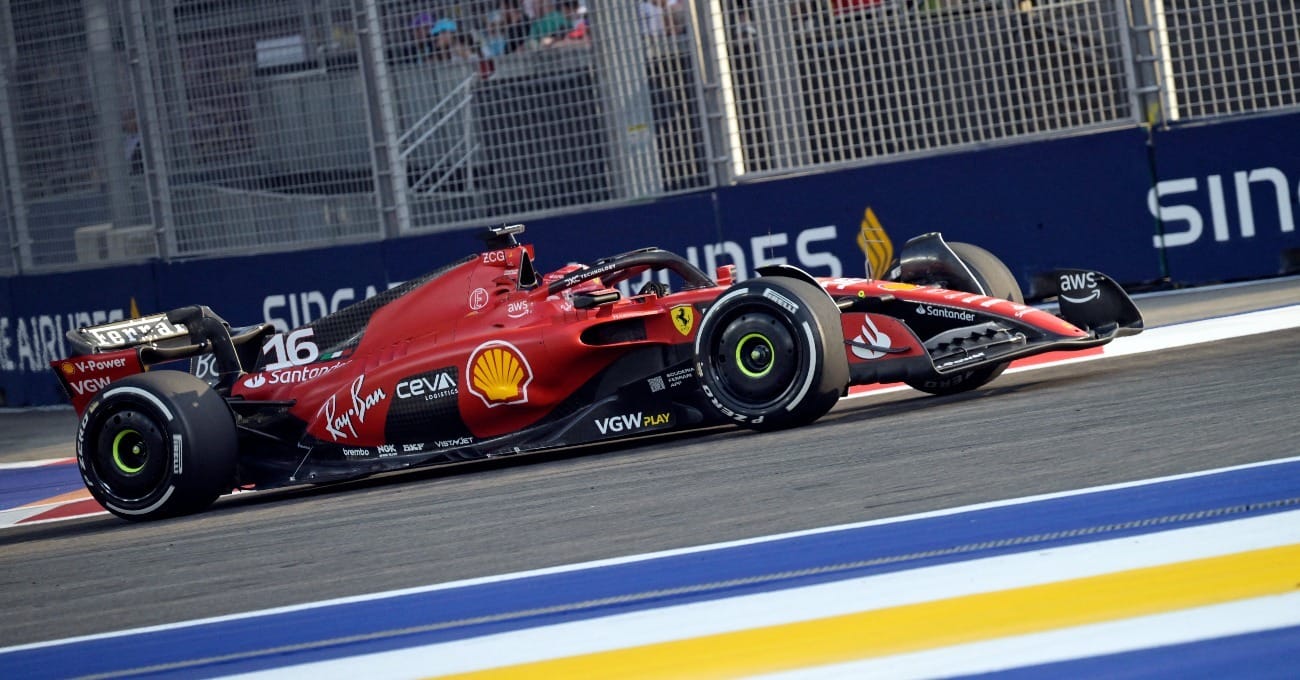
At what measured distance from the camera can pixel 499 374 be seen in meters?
6.52

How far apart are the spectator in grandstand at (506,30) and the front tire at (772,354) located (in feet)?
15.9

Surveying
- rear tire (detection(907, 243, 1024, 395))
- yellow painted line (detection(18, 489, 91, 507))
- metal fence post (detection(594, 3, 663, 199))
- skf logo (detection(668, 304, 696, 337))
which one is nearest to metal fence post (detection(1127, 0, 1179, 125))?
metal fence post (detection(594, 3, 663, 199))

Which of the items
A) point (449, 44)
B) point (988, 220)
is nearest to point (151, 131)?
point (449, 44)

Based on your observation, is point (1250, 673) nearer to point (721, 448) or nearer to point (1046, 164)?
point (721, 448)

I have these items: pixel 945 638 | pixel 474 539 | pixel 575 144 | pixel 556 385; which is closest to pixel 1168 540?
pixel 945 638

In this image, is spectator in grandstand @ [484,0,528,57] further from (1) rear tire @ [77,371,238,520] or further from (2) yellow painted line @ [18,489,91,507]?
(1) rear tire @ [77,371,238,520]

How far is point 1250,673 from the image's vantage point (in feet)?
8.15

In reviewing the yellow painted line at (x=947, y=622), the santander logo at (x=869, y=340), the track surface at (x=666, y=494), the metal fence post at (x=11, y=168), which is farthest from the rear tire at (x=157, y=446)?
the metal fence post at (x=11, y=168)

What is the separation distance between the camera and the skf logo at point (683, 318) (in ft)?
21.0

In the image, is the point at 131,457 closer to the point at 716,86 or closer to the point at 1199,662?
the point at 716,86

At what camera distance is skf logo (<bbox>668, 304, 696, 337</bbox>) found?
21.0 feet

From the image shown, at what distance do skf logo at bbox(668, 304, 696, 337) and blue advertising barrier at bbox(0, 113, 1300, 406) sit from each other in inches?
146

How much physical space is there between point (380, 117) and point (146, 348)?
440 centimetres

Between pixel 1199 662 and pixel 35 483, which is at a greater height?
pixel 35 483
